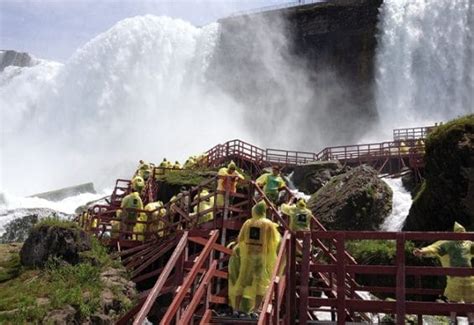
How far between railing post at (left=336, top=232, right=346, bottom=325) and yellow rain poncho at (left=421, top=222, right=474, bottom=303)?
1174 millimetres

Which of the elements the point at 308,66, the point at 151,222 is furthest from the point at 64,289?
the point at 308,66

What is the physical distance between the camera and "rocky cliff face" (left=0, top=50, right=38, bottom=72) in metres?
95.4

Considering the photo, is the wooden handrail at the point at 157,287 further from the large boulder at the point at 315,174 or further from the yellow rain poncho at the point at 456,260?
the large boulder at the point at 315,174

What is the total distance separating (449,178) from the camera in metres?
19.5

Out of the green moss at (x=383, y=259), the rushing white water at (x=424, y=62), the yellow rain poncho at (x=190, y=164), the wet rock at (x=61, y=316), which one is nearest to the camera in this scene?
the wet rock at (x=61, y=316)

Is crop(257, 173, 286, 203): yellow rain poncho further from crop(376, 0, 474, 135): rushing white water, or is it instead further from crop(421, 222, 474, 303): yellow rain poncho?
crop(376, 0, 474, 135): rushing white water

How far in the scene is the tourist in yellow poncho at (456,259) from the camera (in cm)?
857

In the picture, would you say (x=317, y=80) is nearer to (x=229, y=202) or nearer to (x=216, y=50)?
(x=216, y=50)

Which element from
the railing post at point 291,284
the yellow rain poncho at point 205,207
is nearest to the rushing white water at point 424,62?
the yellow rain poncho at point 205,207

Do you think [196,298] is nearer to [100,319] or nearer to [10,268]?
[100,319]

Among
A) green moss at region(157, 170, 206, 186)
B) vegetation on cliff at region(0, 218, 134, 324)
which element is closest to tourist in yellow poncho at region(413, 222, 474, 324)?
vegetation on cliff at region(0, 218, 134, 324)

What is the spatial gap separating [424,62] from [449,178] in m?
28.9

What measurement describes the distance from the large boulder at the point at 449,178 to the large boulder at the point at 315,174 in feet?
28.6

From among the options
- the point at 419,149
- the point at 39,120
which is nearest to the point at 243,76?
the point at 39,120
